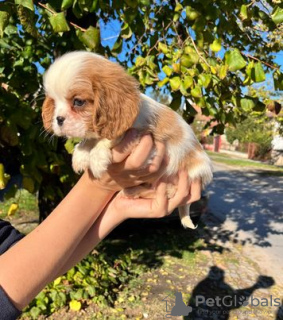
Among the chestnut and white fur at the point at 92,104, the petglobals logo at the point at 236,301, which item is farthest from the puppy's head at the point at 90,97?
the petglobals logo at the point at 236,301

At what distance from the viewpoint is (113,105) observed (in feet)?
5.88

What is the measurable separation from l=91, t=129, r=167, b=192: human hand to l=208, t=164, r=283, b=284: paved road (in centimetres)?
486

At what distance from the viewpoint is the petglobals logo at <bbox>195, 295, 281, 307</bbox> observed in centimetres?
496

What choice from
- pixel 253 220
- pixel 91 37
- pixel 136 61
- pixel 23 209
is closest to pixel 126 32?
pixel 136 61

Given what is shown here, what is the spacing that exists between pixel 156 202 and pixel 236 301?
3.65m

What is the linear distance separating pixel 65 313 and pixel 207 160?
3.09 m

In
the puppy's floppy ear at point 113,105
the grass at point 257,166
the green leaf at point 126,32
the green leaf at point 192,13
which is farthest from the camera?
the grass at point 257,166

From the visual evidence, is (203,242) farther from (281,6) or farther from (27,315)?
(281,6)

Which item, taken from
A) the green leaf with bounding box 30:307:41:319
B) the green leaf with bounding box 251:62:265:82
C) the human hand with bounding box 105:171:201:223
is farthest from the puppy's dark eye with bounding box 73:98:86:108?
the green leaf with bounding box 30:307:41:319

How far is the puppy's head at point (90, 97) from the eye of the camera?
1803 millimetres

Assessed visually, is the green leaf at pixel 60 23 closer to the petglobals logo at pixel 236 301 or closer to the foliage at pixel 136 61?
the foliage at pixel 136 61

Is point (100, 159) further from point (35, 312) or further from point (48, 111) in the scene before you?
point (35, 312)

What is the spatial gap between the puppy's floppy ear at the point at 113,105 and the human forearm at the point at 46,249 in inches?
15.5

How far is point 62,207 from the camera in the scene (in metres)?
1.82
